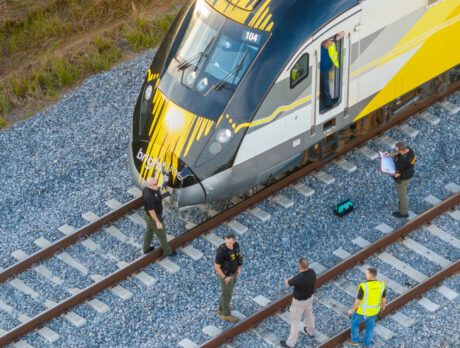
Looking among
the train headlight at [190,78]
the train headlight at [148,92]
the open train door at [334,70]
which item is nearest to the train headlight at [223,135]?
the train headlight at [190,78]

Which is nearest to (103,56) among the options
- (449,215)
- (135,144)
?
(135,144)

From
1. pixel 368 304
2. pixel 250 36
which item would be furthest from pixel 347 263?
pixel 250 36

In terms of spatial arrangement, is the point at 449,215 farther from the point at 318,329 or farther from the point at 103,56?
the point at 103,56

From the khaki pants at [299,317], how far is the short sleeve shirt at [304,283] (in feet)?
0.46

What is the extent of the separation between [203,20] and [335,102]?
102 inches

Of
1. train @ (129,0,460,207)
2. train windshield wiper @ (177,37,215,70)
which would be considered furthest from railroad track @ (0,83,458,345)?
train windshield wiper @ (177,37,215,70)

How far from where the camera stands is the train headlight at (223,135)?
47.8ft

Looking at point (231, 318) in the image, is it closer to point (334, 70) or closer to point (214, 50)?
point (214, 50)

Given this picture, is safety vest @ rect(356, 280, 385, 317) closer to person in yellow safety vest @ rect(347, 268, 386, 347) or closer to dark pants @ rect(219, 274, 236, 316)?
person in yellow safety vest @ rect(347, 268, 386, 347)

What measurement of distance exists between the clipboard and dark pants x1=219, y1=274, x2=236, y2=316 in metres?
3.30

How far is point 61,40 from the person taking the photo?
2106 centimetres

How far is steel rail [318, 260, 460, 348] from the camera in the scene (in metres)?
13.4

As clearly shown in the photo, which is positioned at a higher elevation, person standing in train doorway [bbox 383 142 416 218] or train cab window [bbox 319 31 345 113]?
train cab window [bbox 319 31 345 113]

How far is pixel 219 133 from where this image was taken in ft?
47.8
